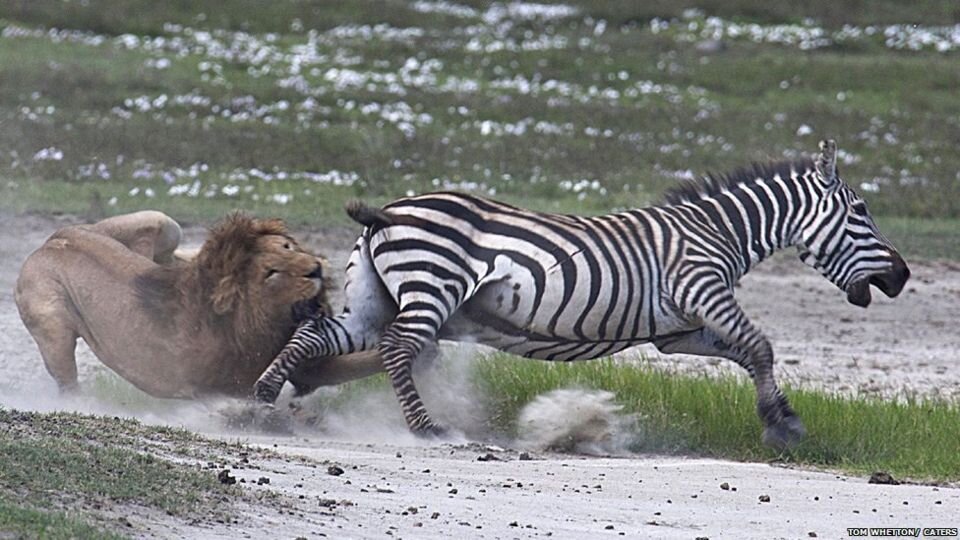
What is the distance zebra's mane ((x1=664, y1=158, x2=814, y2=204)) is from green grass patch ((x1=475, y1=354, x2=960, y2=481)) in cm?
105

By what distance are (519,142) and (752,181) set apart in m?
13.4

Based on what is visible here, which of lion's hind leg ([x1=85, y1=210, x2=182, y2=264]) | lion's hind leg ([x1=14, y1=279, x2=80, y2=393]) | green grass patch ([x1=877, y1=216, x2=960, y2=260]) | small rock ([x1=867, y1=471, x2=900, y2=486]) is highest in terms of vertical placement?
green grass patch ([x1=877, y1=216, x2=960, y2=260])

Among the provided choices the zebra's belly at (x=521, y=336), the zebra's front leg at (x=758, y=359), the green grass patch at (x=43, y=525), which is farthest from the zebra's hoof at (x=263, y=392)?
the green grass patch at (x=43, y=525)

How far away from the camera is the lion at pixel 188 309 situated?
31.3 ft

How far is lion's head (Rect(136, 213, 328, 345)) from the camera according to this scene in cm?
949

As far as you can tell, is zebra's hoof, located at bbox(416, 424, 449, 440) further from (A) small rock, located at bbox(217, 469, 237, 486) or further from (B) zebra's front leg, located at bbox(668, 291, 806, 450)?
(A) small rock, located at bbox(217, 469, 237, 486)

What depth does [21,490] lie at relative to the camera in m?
6.13

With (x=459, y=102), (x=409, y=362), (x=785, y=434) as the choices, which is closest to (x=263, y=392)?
(x=409, y=362)

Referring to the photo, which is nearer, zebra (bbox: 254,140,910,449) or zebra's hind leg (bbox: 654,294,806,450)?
zebra's hind leg (bbox: 654,294,806,450)

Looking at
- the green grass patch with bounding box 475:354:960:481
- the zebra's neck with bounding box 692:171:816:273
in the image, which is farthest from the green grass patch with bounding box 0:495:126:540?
the zebra's neck with bounding box 692:171:816:273

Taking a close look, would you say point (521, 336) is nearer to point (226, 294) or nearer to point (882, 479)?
point (226, 294)

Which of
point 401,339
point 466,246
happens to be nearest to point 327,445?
point 401,339

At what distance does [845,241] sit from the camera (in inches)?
403

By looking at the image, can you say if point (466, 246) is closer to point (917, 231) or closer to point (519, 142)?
point (917, 231)
